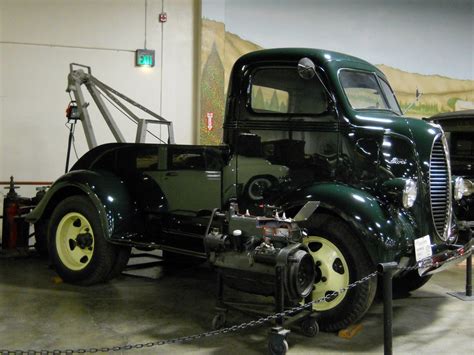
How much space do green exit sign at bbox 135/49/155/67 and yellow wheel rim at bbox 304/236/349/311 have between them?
17.1 feet

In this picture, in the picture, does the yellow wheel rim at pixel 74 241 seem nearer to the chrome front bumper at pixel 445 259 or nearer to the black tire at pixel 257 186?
the black tire at pixel 257 186

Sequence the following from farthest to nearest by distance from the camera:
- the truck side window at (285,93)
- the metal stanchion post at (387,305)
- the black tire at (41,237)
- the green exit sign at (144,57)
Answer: the green exit sign at (144,57), the black tire at (41,237), the truck side window at (285,93), the metal stanchion post at (387,305)

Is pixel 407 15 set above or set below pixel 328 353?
above

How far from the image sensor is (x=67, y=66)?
7988mm

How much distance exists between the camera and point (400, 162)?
13.2 feet

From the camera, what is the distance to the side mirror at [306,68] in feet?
13.4

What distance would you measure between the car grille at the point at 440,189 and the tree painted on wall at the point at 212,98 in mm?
4581

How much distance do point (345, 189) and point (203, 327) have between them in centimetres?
141

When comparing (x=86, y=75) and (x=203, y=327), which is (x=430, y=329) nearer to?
(x=203, y=327)

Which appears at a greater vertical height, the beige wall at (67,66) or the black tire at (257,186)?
the beige wall at (67,66)

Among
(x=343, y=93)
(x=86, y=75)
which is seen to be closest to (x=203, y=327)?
(x=343, y=93)

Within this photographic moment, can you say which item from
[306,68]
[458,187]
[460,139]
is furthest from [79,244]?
[460,139]

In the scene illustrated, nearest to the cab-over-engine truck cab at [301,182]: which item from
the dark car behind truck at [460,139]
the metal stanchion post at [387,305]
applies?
Result: the metal stanchion post at [387,305]

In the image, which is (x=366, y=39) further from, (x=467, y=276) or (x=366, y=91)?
(x=467, y=276)
